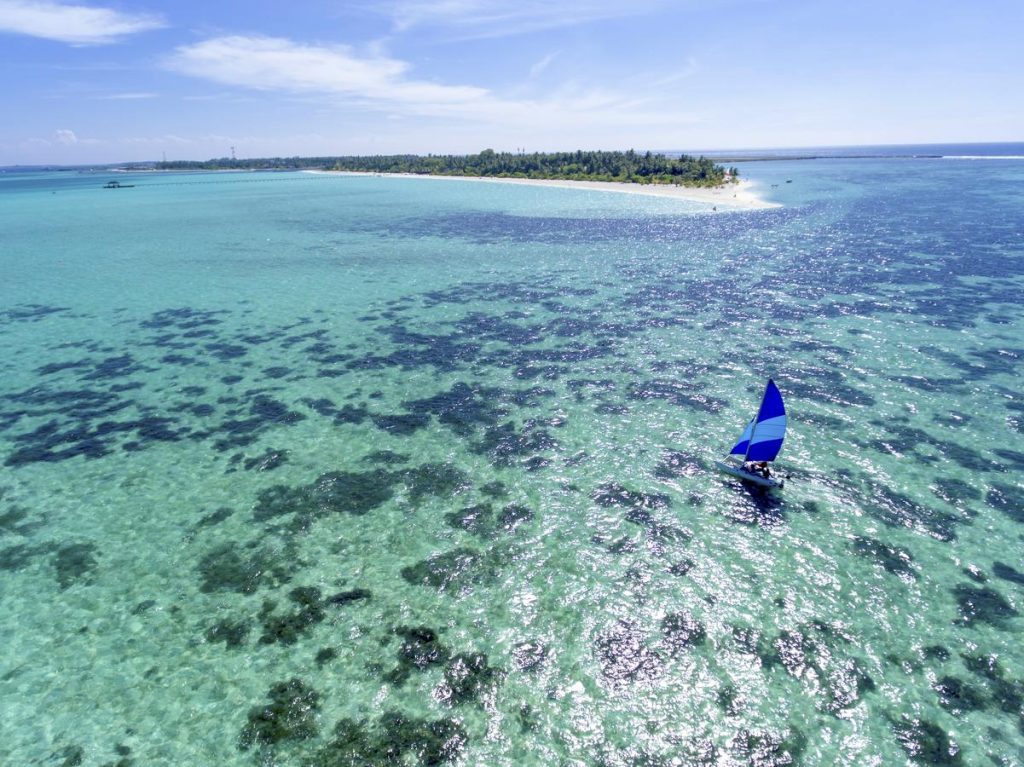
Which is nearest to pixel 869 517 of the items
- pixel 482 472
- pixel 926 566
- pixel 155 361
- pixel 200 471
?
pixel 926 566

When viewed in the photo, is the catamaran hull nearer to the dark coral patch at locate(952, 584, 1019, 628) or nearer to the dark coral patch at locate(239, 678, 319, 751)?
the dark coral patch at locate(952, 584, 1019, 628)

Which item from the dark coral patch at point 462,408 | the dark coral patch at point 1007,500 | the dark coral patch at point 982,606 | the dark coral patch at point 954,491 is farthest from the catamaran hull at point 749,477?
the dark coral patch at point 462,408

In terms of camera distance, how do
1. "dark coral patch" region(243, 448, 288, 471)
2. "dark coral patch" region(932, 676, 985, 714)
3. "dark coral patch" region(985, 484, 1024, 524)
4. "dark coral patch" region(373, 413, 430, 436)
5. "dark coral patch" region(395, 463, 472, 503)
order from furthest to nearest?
"dark coral patch" region(373, 413, 430, 436) → "dark coral patch" region(243, 448, 288, 471) → "dark coral patch" region(395, 463, 472, 503) → "dark coral patch" region(985, 484, 1024, 524) → "dark coral patch" region(932, 676, 985, 714)

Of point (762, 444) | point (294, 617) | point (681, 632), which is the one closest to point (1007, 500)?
point (762, 444)

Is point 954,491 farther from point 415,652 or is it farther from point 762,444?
point 415,652

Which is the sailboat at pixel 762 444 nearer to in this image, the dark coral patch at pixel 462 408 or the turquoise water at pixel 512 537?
the turquoise water at pixel 512 537

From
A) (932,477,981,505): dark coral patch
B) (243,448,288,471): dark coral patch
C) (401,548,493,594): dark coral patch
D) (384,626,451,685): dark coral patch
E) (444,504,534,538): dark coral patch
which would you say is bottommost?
(384,626,451,685): dark coral patch

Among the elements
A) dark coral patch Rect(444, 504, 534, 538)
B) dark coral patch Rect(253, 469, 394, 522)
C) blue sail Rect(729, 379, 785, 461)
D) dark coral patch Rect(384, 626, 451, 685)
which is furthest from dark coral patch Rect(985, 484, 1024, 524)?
dark coral patch Rect(253, 469, 394, 522)
